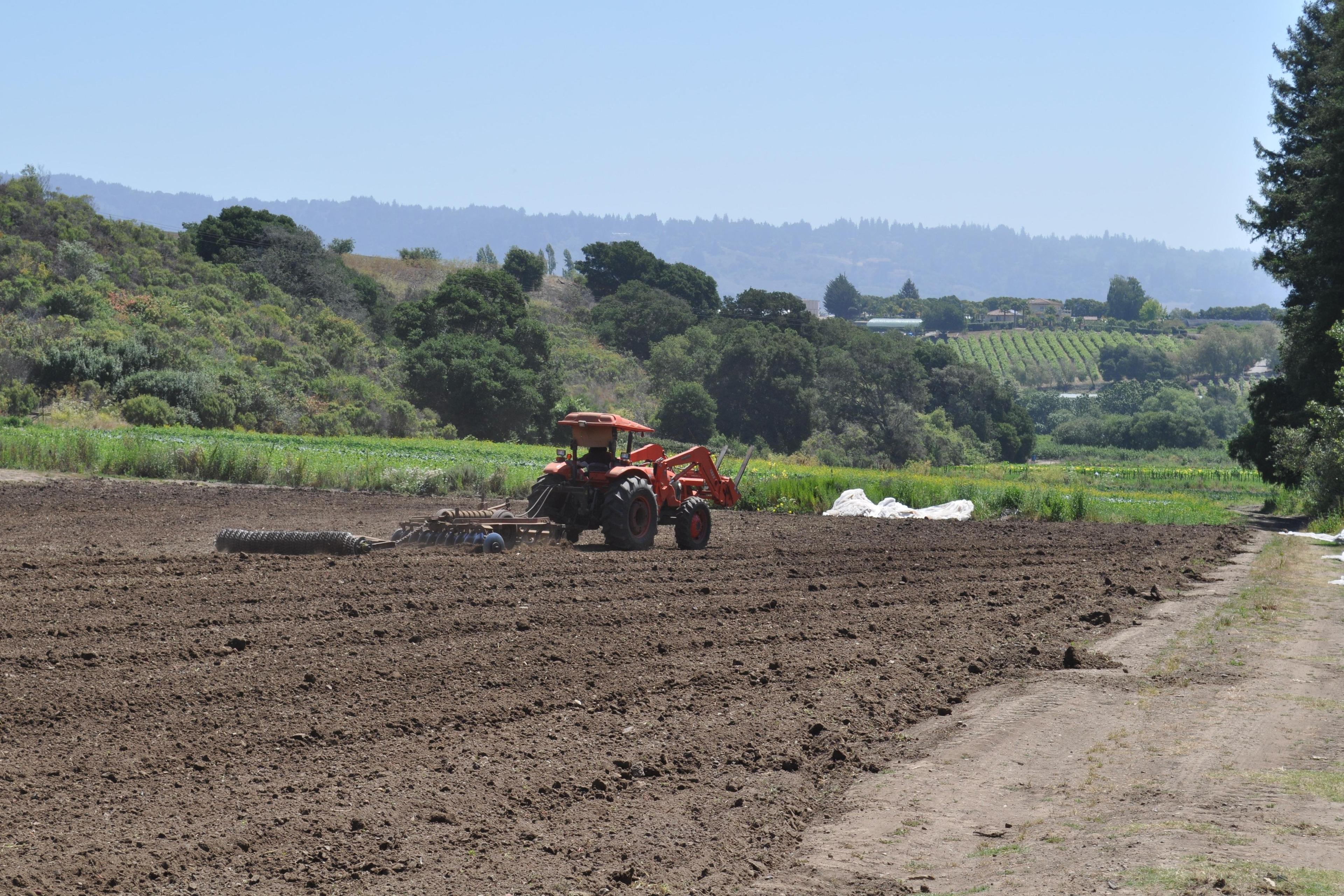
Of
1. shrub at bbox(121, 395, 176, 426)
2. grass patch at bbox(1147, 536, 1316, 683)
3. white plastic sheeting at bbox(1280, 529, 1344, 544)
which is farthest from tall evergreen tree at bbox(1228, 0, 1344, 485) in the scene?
shrub at bbox(121, 395, 176, 426)

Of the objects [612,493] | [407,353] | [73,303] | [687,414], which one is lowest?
[612,493]

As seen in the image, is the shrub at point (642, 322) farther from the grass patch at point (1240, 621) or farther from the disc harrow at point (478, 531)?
the grass patch at point (1240, 621)

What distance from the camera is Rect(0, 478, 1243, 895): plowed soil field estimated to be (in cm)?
554

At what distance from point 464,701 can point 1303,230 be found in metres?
32.1

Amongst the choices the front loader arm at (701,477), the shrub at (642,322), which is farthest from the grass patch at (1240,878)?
the shrub at (642,322)

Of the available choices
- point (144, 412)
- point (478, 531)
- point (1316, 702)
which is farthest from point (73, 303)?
point (1316, 702)

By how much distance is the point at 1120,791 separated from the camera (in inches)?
256

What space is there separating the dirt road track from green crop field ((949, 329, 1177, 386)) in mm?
152561

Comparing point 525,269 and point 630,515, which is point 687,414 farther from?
point 630,515

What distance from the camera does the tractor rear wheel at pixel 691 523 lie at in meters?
16.6

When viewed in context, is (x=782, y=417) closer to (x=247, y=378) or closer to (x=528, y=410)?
(x=528, y=410)

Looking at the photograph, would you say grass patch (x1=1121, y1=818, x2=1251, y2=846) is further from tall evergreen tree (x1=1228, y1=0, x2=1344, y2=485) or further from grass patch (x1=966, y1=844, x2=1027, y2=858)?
tall evergreen tree (x1=1228, y1=0, x2=1344, y2=485)

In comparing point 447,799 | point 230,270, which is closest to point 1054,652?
point 447,799

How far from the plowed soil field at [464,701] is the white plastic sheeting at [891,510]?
343 inches
